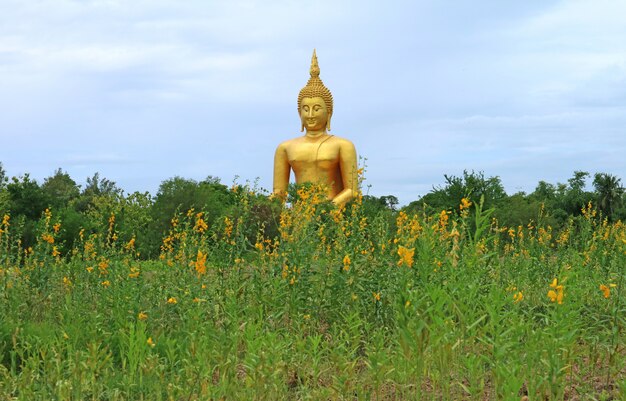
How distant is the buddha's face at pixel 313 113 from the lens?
22.2m

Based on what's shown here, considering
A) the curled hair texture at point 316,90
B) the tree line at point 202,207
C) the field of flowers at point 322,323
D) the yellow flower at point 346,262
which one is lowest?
the field of flowers at point 322,323

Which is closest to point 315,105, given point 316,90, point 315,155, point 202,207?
point 316,90

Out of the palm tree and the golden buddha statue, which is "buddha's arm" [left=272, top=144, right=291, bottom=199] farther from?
the palm tree

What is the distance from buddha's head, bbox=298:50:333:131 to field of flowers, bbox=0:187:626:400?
13.8 m

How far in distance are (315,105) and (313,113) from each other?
229 millimetres

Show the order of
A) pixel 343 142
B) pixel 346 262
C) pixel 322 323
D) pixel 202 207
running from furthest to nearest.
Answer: pixel 343 142 → pixel 202 207 → pixel 322 323 → pixel 346 262

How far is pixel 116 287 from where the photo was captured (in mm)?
6699

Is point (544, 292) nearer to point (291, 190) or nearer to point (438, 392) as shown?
point (438, 392)

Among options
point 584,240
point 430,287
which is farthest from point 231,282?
point 584,240

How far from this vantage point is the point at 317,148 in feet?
73.1

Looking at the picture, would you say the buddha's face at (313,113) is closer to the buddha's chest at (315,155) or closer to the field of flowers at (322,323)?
the buddha's chest at (315,155)

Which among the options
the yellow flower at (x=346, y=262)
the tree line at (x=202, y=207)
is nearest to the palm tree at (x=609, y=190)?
the tree line at (x=202, y=207)

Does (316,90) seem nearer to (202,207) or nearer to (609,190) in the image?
(202,207)

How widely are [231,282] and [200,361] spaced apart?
8.64 ft
